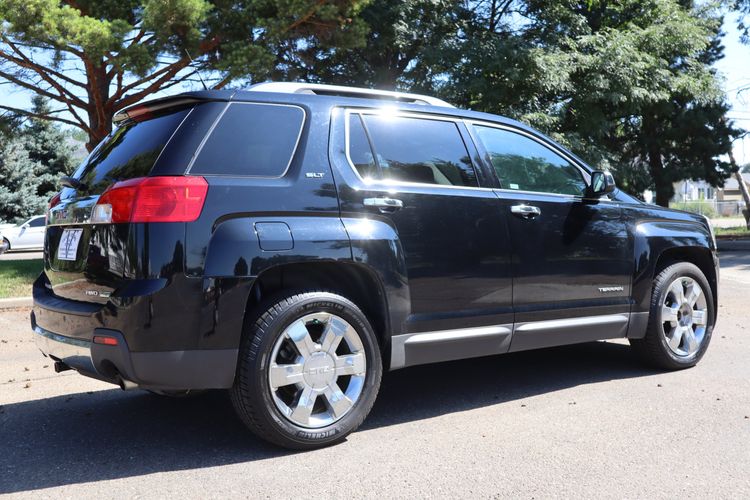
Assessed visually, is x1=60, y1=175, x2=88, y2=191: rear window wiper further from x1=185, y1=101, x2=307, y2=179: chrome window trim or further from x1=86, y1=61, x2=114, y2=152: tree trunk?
A: x1=86, y1=61, x2=114, y2=152: tree trunk

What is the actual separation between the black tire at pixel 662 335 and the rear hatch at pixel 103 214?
138 inches

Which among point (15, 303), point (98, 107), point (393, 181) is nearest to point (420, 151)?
point (393, 181)

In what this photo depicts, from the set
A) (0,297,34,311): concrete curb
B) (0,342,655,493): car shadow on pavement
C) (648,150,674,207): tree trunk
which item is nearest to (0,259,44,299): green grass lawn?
(0,297,34,311): concrete curb

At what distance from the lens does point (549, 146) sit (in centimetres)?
507

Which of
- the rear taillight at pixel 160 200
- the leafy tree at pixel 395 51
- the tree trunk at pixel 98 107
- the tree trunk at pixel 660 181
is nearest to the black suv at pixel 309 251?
the rear taillight at pixel 160 200

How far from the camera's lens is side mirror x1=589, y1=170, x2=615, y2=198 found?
4934 millimetres

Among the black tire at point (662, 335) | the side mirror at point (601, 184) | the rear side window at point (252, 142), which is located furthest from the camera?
the black tire at point (662, 335)

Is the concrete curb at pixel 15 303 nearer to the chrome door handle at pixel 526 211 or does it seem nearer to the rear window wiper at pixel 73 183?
the rear window wiper at pixel 73 183

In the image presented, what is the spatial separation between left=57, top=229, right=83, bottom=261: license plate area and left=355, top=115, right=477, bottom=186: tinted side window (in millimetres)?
1641

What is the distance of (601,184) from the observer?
4934mm

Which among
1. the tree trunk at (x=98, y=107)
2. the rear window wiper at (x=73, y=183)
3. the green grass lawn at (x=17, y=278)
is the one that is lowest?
the green grass lawn at (x=17, y=278)

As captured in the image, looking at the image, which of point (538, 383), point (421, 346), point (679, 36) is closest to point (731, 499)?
point (421, 346)

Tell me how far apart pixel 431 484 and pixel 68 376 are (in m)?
3.51

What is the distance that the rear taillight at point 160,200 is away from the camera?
3385 millimetres
